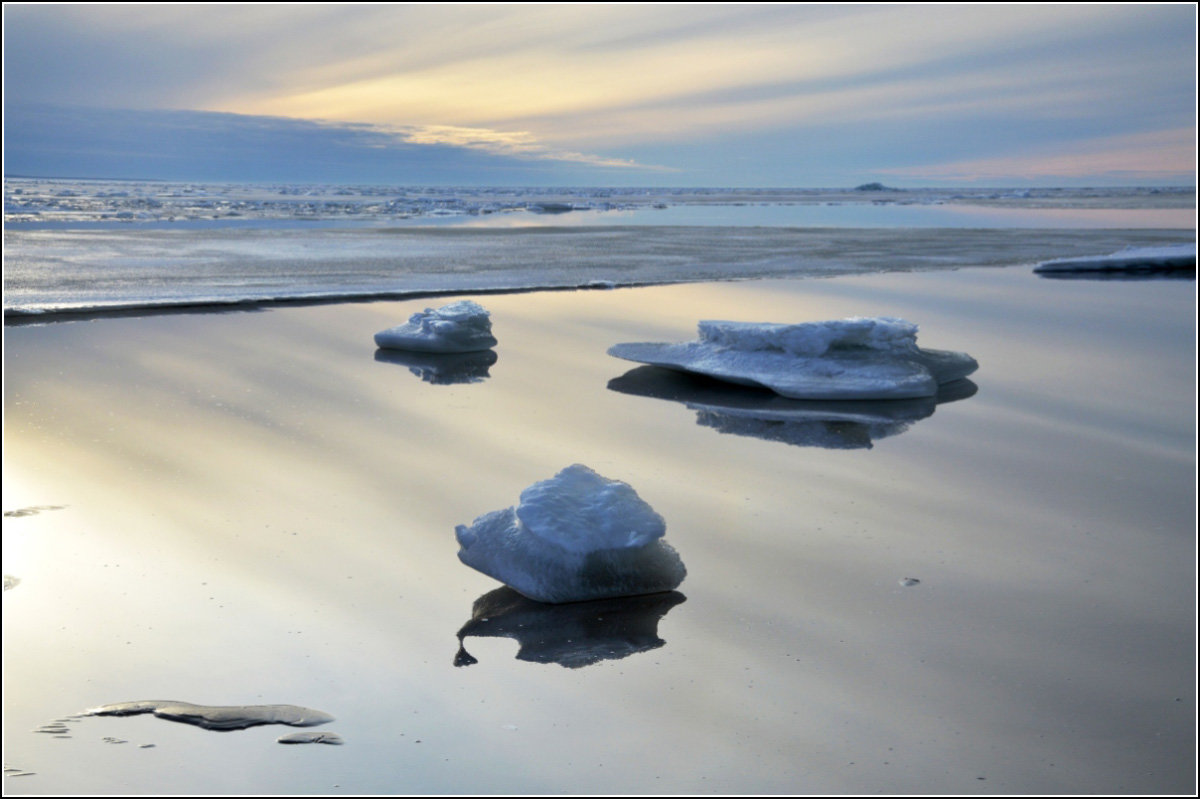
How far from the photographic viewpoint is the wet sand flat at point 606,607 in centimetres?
273

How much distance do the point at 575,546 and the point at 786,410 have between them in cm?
346

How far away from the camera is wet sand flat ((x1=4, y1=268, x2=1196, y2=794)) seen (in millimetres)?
2727

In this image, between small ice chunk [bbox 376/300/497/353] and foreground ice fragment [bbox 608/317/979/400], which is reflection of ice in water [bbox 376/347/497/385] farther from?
foreground ice fragment [bbox 608/317/979/400]

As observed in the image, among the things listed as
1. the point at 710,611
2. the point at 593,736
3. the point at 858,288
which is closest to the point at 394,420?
the point at 710,611

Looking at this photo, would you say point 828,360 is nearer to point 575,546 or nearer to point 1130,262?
point 575,546

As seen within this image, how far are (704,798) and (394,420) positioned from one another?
425cm

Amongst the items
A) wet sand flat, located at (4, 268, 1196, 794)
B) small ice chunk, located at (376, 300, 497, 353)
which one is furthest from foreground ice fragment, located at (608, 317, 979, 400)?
small ice chunk, located at (376, 300, 497, 353)

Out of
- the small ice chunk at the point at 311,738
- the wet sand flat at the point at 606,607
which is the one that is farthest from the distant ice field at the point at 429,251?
the small ice chunk at the point at 311,738

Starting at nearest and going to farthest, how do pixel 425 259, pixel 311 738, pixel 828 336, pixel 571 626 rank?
pixel 311 738 < pixel 571 626 < pixel 828 336 < pixel 425 259

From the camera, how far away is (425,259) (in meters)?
17.8

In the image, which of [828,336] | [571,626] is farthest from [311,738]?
[828,336]

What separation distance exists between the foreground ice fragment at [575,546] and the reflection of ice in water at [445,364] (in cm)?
381

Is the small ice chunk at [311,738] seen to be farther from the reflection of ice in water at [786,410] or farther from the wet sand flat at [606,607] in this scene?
the reflection of ice in water at [786,410]

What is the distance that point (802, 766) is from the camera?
268 cm
